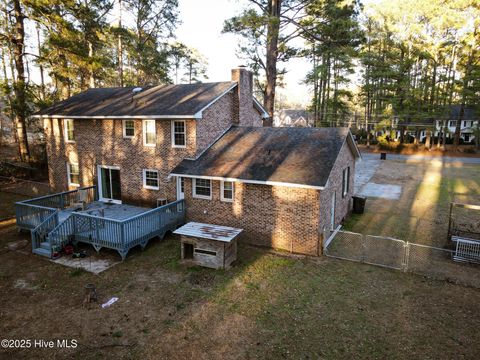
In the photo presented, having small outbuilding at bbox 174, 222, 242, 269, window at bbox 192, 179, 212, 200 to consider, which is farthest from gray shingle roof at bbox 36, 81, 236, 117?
small outbuilding at bbox 174, 222, 242, 269

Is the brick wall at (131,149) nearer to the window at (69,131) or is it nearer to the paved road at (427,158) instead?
the window at (69,131)

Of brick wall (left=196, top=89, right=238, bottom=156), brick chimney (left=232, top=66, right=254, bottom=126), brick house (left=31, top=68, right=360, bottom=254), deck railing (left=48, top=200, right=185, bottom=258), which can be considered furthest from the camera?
brick chimney (left=232, top=66, right=254, bottom=126)

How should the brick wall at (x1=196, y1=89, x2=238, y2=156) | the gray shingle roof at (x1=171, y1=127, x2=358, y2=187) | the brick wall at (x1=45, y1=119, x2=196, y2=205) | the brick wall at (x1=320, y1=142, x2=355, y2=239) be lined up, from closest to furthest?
the gray shingle roof at (x1=171, y1=127, x2=358, y2=187) < the brick wall at (x1=320, y1=142, x2=355, y2=239) < the brick wall at (x1=196, y1=89, x2=238, y2=156) < the brick wall at (x1=45, y1=119, x2=196, y2=205)

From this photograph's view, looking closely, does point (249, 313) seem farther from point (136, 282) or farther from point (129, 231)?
point (129, 231)

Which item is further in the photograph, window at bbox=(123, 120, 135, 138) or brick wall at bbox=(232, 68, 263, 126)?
brick wall at bbox=(232, 68, 263, 126)

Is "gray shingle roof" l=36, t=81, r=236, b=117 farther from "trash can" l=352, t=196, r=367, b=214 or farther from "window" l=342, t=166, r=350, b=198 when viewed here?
"trash can" l=352, t=196, r=367, b=214

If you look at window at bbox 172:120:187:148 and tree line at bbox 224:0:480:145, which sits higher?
tree line at bbox 224:0:480:145
